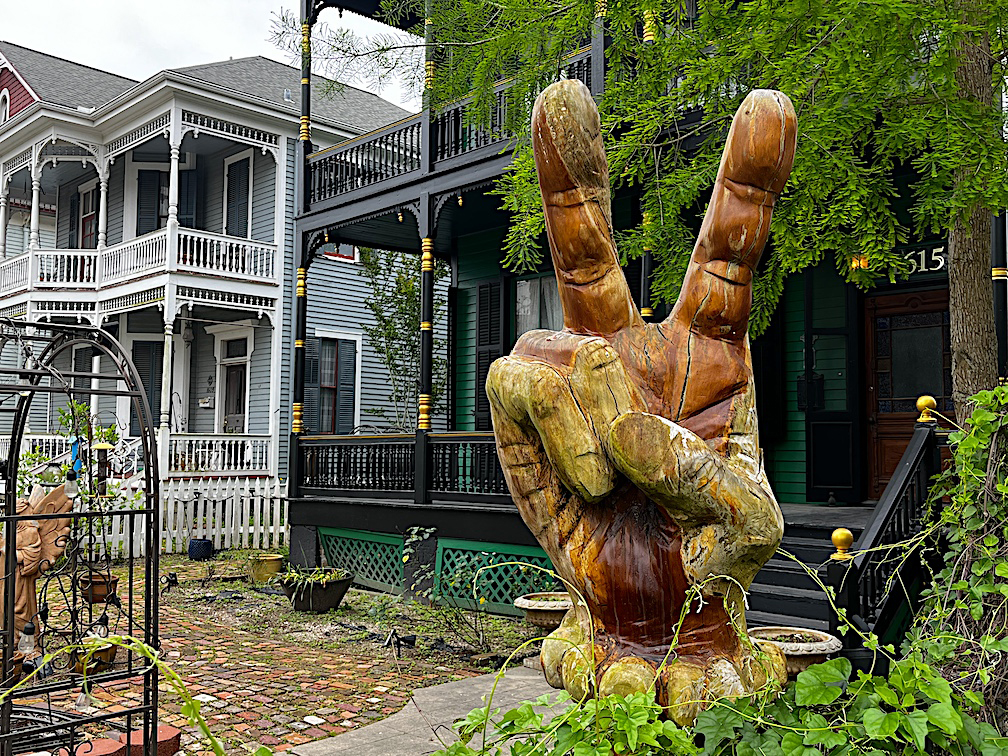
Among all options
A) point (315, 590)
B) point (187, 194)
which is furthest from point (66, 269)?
point (315, 590)

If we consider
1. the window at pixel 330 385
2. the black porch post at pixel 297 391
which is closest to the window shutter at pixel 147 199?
the window at pixel 330 385

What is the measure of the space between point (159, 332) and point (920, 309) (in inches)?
585

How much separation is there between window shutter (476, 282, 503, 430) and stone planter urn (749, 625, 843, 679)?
7.28 meters

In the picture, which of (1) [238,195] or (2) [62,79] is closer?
(1) [238,195]

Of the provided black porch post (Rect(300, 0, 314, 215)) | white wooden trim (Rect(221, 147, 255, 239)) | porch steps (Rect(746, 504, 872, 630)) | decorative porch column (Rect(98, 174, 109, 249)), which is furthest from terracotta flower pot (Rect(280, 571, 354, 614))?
decorative porch column (Rect(98, 174, 109, 249))

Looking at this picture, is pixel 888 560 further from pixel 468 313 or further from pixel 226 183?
pixel 226 183

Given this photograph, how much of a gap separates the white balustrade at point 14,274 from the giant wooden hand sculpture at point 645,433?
1811cm

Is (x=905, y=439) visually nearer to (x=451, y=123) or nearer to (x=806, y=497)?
(x=806, y=497)

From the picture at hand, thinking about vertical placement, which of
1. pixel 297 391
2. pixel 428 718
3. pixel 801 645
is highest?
pixel 297 391

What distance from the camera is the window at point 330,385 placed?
18344 mm

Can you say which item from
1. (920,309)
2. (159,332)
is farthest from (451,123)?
(159,332)

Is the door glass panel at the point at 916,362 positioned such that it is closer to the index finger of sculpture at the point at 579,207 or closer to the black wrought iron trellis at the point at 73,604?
the black wrought iron trellis at the point at 73,604

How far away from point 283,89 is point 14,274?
22.0ft

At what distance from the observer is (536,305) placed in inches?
485
